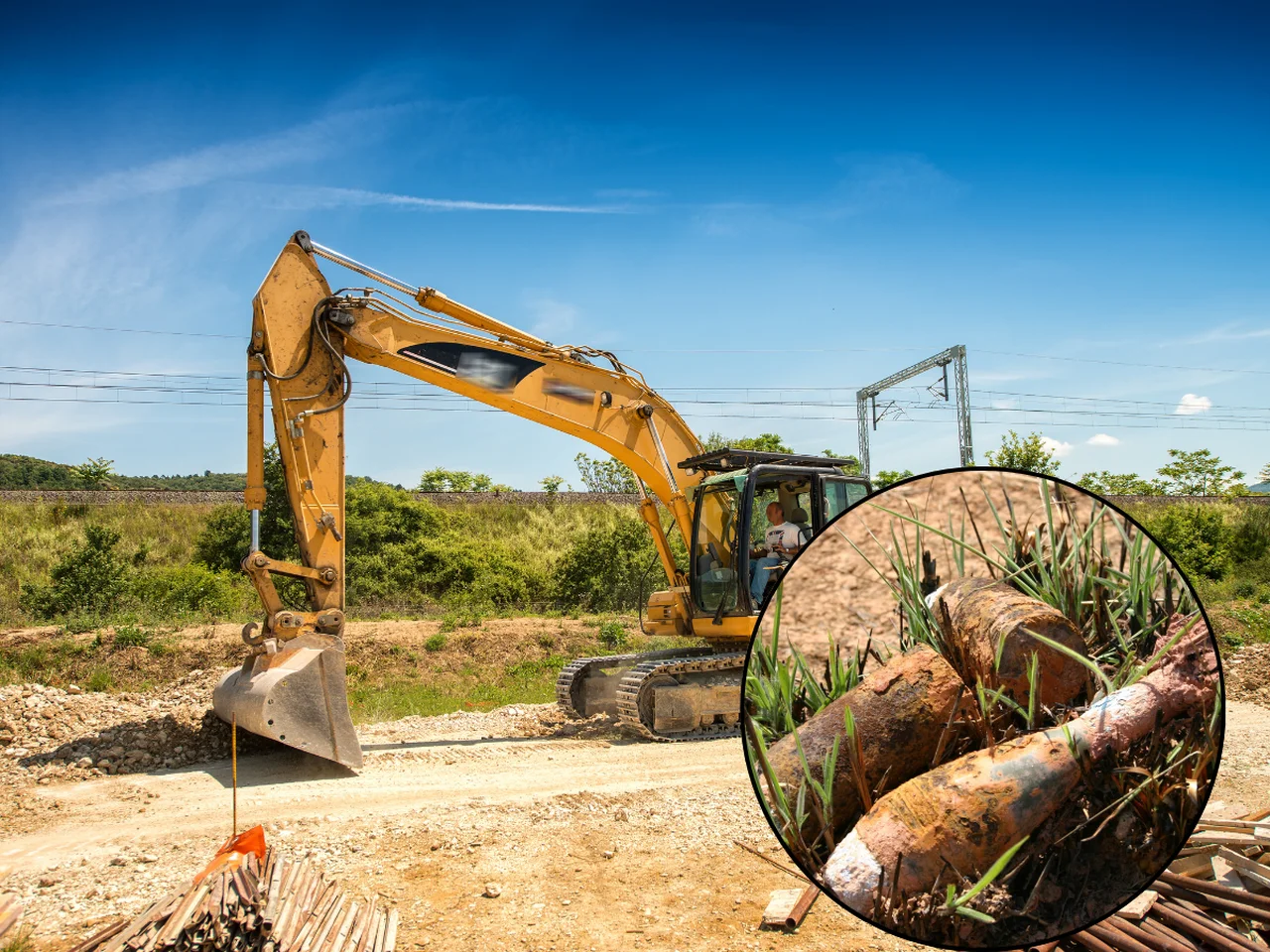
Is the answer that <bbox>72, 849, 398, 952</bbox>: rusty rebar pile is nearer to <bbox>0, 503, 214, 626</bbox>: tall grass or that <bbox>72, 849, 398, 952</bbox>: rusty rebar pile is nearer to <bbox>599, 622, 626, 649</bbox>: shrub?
<bbox>599, 622, 626, 649</bbox>: shrub

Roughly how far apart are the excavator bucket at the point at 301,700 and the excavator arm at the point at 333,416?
1cm

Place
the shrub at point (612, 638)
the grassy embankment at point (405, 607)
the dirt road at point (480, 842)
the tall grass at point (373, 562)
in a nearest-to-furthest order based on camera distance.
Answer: the dirt road at point (480, 842)
the grassy embankment at point (405, 607)
the shrub at point (612, 638)
the tall grass at point (373, 562)

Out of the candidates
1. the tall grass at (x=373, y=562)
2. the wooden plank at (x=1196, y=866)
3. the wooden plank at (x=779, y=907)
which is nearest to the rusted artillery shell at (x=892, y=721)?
the wooden plank at (x=779, y=907)

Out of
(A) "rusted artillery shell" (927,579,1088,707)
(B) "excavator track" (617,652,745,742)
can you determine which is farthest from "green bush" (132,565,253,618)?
(A) "rusted artillery shell" (927,579,1088,707)

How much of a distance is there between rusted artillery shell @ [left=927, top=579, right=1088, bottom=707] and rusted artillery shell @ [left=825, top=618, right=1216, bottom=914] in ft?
0.16

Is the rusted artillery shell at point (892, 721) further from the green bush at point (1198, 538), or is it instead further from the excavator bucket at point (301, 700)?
the green bush at point (1198, 538)

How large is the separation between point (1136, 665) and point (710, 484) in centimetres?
972

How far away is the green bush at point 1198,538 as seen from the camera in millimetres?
24703

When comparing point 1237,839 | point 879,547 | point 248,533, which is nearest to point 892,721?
point 879,547

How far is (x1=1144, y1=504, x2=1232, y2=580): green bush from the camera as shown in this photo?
81.0 feet

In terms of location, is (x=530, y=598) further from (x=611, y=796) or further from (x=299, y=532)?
(x=611, y=796)

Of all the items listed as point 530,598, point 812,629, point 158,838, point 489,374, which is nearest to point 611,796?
point 158,838

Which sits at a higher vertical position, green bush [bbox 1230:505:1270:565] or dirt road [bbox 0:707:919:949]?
green bush [bbox 1230:505:1270:565]

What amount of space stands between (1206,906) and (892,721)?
4.06 metres
